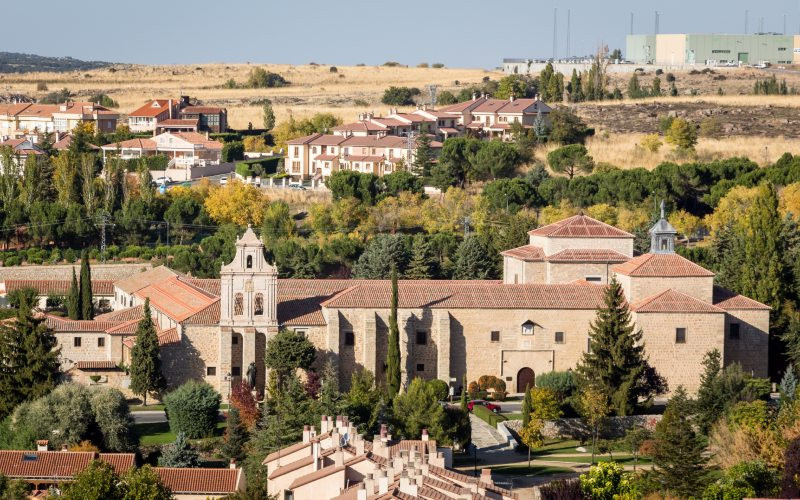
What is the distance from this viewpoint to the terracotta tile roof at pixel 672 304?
51.3 m

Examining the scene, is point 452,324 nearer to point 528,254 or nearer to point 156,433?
point 528,254

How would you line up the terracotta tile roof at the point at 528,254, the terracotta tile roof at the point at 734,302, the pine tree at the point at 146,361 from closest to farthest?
the pine tree at the point at 146,361
the terracotta tile roof at the point at 734,302
the terracotta tile roof at the point at 528,254

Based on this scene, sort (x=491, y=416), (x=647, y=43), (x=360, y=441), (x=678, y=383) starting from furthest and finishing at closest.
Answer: (x=647, y=43) → (x=678, y=383) → (x=491, y=416) → (x=360, y=441)

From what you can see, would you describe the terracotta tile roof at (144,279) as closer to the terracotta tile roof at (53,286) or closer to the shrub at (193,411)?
the terracotta tile roof at (53,286)

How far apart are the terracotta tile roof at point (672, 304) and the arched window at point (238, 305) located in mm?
11863

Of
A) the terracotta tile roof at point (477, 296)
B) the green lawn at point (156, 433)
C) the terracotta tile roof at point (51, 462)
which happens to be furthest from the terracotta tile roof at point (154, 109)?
the terracotta tile roof at point (51, 462)

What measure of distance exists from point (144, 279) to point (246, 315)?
1231cm

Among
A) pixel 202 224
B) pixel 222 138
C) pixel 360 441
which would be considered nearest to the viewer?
pixel 360 441

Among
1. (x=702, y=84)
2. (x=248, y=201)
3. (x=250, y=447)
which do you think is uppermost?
(x=702, y=84)

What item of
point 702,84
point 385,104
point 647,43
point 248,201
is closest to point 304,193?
point 248,201

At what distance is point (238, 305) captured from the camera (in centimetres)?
5119

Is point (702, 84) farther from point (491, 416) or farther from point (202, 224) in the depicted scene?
point (491, 416)

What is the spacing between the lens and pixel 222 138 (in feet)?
337

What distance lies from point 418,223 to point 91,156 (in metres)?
16.1
